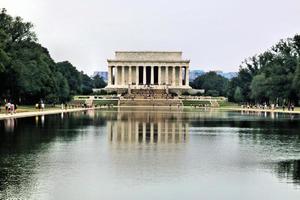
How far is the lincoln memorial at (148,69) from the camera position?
6038 inches

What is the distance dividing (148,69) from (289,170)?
456 ft

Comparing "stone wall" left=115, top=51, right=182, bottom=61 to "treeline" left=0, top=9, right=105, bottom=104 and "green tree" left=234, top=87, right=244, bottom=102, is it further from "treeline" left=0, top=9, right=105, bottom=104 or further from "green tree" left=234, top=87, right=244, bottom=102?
"treeline" left=0, top=9, right=105, bottom=104

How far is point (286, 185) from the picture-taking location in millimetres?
15070

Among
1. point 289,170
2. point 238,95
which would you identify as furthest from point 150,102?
point 289,170

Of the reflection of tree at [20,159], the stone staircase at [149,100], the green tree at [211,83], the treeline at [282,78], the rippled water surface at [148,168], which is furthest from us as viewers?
the green tree at [211,83]

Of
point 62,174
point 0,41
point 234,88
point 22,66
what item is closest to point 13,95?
point 22,66

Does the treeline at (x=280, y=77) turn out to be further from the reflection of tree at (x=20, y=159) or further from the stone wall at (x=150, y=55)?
the reflection of tree at (x=20, y=159)

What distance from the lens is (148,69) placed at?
513 ft

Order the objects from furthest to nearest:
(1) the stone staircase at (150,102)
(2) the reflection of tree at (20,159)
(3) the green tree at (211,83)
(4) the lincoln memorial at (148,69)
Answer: (3) the green tree at (211,83)
(4) the lincoln memorial at (148,69)
(1) the stone staircase at (150,102)
(2) the reflection of tree at (20,159)

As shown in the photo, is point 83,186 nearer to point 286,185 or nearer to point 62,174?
point 62,174

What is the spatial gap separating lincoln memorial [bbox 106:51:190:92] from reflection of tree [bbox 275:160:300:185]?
131646 mm

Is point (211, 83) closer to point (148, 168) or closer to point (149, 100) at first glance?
point (149, 100)

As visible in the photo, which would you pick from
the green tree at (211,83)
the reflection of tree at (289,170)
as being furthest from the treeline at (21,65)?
the green tree at (211,83)

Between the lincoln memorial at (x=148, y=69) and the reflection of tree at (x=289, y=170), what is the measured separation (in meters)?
132
